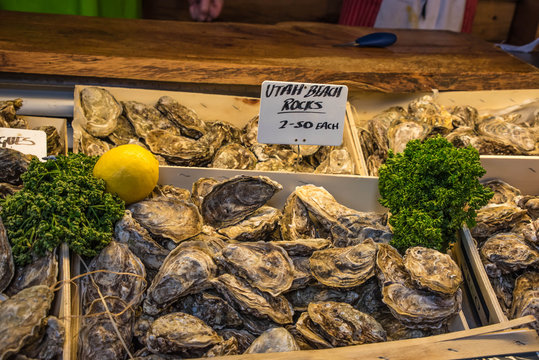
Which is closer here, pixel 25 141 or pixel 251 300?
pixel 251 300

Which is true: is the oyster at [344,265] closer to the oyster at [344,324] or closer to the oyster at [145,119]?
the oyster at [344,324]

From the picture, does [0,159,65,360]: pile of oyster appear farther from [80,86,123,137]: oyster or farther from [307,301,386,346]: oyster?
[80,86,123,137]: oyster

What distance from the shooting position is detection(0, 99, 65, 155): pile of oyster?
1862 mm

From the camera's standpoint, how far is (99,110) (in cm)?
204

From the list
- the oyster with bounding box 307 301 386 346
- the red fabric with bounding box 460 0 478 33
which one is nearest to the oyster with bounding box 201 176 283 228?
the oyster with bounding box 307 301 386 346

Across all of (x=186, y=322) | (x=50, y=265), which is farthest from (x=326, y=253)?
(x=50, y=265)

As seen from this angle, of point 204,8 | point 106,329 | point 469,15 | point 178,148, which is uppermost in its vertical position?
point 469,15

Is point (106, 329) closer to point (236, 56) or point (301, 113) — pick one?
point (301, 113)

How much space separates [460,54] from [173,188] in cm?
192

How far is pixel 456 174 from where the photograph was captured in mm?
1518

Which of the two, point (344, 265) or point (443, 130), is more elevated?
point (443, 130)

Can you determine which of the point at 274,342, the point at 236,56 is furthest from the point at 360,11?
the point at 274,342

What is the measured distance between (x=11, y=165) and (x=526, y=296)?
1713 mm

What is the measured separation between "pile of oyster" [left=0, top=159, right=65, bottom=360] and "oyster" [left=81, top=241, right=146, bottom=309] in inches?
4.2
